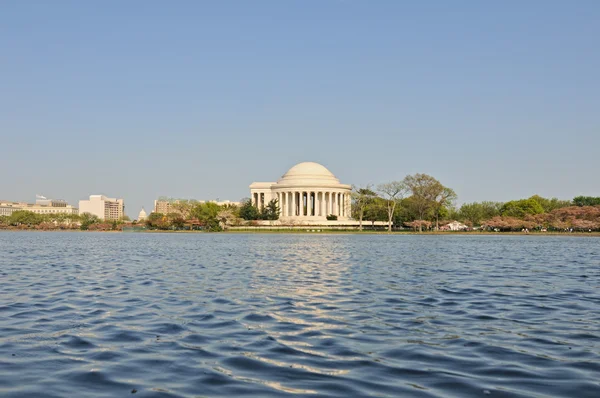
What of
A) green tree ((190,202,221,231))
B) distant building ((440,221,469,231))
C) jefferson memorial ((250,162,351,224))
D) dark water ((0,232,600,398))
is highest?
jefferson memorial ((250,162,351,224))

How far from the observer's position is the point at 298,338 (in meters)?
11.1

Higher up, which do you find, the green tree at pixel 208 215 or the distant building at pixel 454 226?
the green tree at pixel 208 215

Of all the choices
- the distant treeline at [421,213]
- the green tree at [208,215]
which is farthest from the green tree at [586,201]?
the green tree at [208,215]

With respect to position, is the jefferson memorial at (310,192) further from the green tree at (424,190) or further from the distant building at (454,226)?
the green tree at (424,190)

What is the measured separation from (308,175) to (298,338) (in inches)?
6078

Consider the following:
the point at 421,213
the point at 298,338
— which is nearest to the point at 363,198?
the point at 421,213

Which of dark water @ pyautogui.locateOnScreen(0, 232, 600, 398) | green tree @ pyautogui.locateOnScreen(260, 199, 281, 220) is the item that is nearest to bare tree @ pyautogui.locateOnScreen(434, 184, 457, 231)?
green tree @ pyautogui.locateOnScreen(260, 199, 281, 220)

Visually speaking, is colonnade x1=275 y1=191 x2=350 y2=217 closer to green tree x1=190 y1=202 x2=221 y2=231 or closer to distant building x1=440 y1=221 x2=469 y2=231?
green tree x1=190 y1=202 x2=221 y2=231

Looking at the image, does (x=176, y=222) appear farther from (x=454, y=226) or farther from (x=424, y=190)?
(x=454, y=226)

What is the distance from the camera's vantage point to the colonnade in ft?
534

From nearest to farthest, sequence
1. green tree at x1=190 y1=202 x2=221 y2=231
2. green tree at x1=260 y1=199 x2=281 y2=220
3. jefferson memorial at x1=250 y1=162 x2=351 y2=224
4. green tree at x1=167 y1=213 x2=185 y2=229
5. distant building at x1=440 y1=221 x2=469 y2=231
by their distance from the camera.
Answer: distant building at x1=440 y1=221 x2=469 y2=231 < green tree at x1=190 y1=202 x2=221 y2=231 < green tree at x1=167 y1=213 x2=185 y2=229 < green tree at x1=260 y1=199 x2=281 y2=220 < jefferson memorial at x1=250 y1=162 x2=351 y2=224

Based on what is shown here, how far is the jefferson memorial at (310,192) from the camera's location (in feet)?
528

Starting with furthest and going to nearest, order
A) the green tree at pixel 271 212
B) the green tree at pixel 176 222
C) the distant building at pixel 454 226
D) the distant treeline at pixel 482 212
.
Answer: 1. the green tree at pixel 271 212
2. the green tree at pixel 176 222
3. the distant building at pixel 454 226
4. the distant treeline at pixel 482 212

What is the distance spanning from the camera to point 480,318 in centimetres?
1369
